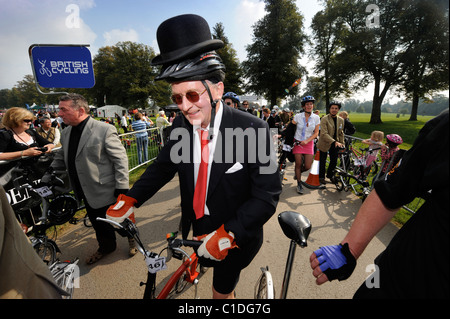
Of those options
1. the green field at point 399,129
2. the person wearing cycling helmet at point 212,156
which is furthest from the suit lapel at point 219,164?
the green field at point 399,129

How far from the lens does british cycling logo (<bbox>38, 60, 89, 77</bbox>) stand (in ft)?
11.4

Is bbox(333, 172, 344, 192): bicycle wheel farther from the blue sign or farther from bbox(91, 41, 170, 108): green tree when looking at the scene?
bbox(91, 41, 170, 108): green tree

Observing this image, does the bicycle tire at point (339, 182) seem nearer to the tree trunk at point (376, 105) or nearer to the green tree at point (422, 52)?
the green tree at point (422, 52)

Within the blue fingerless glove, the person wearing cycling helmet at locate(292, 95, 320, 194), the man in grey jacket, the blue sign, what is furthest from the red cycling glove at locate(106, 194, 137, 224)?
the person wearing cycling helmet at locate(292, 95, 320, 194)

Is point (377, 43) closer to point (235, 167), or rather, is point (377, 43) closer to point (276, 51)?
point (276, 51)

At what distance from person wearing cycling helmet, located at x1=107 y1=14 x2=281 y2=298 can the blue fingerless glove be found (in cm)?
42

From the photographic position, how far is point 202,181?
1540 millimetres

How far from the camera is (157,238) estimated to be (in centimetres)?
363

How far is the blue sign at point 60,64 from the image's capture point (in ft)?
11.2

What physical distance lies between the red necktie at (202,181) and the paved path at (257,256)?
5.31 ft

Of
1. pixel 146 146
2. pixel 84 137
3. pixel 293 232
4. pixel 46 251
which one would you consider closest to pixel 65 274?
pixel 46 251

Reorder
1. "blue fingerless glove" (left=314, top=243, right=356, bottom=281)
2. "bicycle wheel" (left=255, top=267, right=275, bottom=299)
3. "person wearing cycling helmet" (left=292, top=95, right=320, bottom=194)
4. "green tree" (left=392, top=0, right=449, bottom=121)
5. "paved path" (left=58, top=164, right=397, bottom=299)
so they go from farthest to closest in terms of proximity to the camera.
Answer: "green tree" (left=392, top=0, right=449, bottom=121), "person wearing cycling helmet" (left=292, top=95, right=320, bottom=194), "paved path" (left=58, top=164, right=397, bottom=299), "bicycle wheel" (left=255, top=267, right=275, bottom=299), "blue fingerless glove" (left=314, top=243, right=356, bottom=281)

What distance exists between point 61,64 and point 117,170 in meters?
2.34
